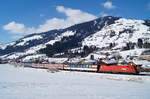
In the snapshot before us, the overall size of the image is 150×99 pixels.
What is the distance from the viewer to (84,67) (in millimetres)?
83688

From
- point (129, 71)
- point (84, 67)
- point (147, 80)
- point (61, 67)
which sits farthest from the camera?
point (61, 67)

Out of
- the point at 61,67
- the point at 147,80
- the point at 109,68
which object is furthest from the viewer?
the point at 61,67

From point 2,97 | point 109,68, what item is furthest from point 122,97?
point 109,68

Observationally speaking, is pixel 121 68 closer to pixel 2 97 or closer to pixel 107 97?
pixel 107 97

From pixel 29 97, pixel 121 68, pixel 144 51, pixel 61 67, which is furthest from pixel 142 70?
pixel 144 51

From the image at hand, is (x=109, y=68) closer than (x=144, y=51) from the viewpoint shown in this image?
Yes

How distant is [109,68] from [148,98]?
41.0 m

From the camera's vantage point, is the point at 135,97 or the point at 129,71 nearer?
the point at 135,97

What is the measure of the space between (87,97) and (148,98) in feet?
23.1

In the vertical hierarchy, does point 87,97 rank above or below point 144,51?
below

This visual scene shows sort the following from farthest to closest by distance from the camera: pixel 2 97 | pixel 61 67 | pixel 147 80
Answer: pixel 61 67, pixel 147 80, pixel 2 97

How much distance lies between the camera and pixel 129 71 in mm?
58781

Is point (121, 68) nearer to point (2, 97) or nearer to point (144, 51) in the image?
point (2, 97)

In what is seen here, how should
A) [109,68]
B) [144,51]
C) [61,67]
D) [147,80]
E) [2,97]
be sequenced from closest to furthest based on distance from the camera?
[2,97] < [147,80] < [109,68] < [61,67] < [144,51]
